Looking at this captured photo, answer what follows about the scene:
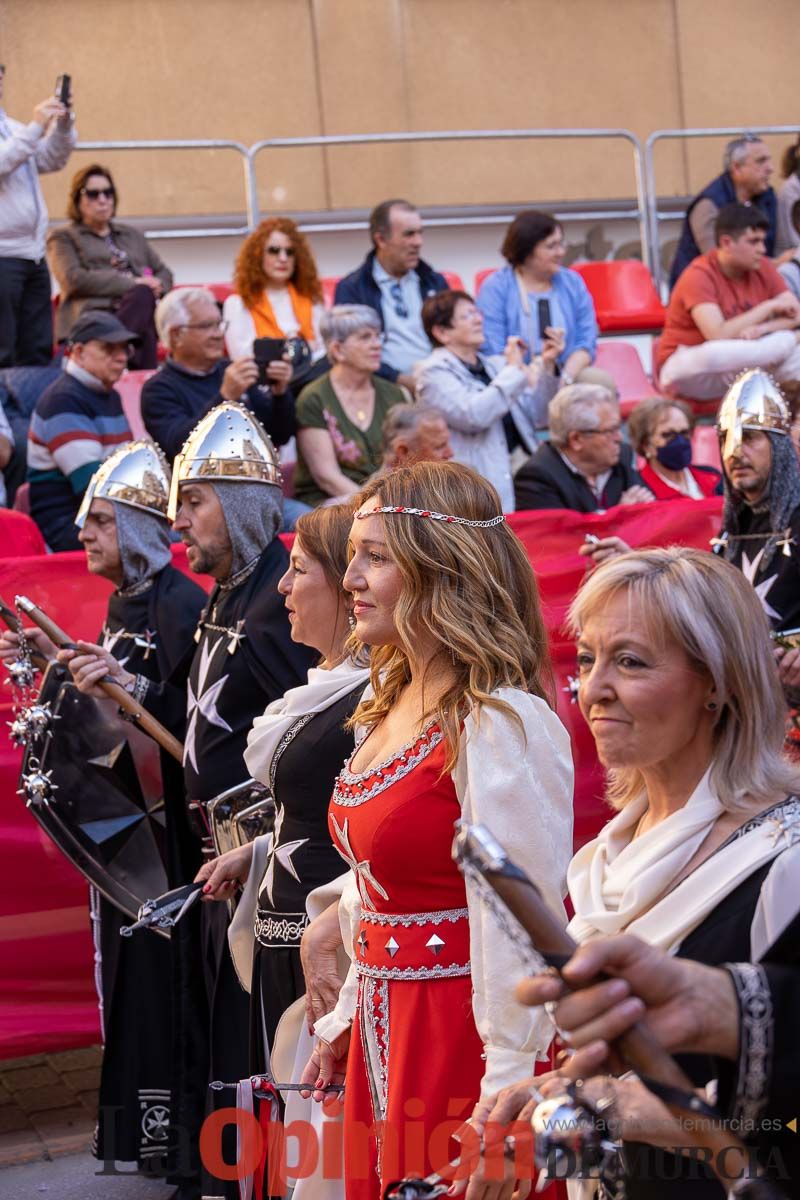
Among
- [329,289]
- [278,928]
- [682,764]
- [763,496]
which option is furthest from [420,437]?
[682,764]

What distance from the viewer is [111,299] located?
8789 mm

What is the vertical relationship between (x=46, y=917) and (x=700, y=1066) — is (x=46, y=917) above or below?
below

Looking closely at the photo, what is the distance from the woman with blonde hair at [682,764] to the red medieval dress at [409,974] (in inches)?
19.3

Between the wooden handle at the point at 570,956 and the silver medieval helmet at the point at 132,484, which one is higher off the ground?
the silver medieval helmet at the point at 132,484

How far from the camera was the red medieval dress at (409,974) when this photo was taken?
2.73 m

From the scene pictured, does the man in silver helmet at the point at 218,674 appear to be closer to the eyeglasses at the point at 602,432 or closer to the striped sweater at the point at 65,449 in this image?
the striped sweater at the point at 65,449

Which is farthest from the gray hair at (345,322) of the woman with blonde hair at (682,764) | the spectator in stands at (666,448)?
the woman with blonde hair at (682,764)

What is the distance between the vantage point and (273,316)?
8.26 m

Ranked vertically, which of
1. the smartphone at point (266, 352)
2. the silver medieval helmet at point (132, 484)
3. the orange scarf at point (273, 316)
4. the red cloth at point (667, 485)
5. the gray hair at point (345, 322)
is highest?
the orange scarf at point (273, 316)

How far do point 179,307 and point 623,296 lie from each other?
17.1ft

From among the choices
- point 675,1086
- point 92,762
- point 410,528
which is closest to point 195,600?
point 92,762

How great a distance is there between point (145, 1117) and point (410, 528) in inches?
97.2

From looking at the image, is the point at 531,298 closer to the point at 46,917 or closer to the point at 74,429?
the point at 74,429

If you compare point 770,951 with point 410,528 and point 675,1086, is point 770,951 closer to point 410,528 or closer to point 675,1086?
point 675,1086
